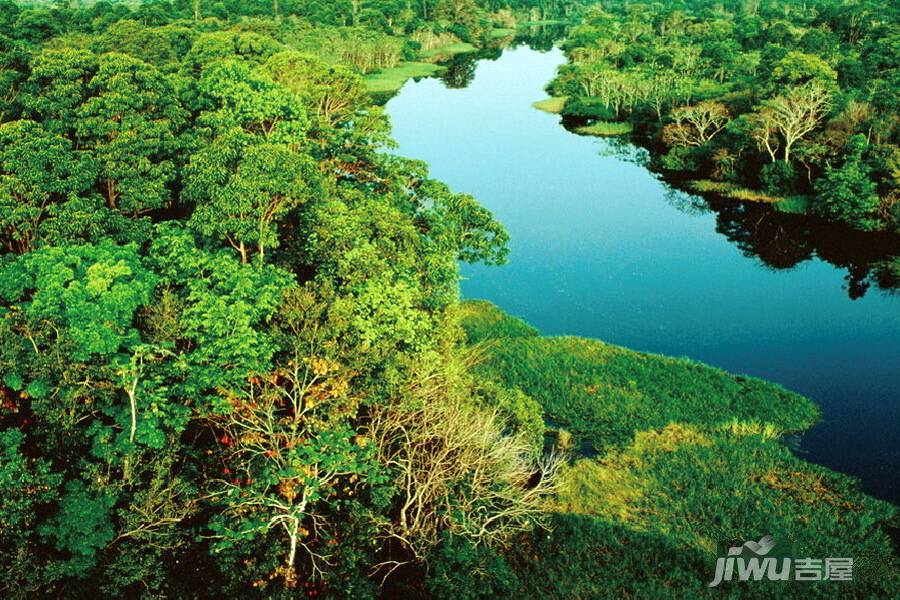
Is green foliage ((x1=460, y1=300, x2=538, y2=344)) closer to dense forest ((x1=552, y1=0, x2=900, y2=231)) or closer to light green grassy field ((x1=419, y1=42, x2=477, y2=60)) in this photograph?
dense forest ((x1=552, y1=0, x2=900, y2=231))

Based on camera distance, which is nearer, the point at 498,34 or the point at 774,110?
the point at 774,110

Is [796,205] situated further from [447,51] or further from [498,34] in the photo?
[498,34]

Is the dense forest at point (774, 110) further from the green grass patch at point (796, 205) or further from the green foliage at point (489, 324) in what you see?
the green foliage at point (489, 324)

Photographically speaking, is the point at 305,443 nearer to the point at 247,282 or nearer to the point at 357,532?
the point at 357,532

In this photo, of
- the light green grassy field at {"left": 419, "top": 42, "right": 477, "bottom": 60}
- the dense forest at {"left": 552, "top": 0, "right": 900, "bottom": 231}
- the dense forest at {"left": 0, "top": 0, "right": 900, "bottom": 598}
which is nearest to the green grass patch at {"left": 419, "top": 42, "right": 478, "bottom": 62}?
the light green grassy field at {"left": 419, "top": 42, "right": 477, "bottom": 60}

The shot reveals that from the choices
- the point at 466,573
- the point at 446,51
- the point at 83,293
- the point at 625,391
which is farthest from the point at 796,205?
the point at 446,51

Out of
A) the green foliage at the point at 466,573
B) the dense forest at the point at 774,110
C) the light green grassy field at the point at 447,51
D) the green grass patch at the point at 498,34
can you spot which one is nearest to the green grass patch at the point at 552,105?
the dense forest at the point at 774,110
